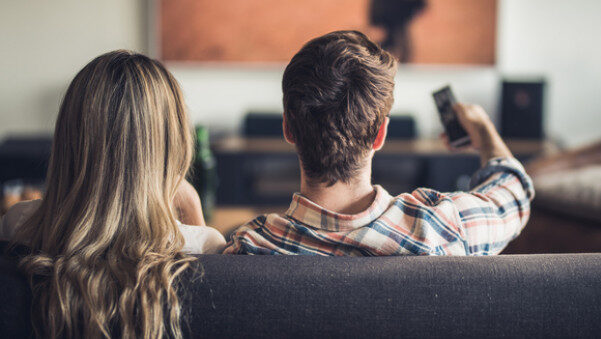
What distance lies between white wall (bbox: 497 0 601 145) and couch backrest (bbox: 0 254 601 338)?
3220 millimetres

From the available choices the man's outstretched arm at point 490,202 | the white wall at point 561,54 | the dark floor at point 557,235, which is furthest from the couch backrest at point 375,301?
the white wall at point 561,54

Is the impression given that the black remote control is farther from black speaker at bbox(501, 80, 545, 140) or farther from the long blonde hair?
black speaker at bbox(501, 80, 545, 140)

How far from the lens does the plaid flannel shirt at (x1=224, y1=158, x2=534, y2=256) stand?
33.1 inches

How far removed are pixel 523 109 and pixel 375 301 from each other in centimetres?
309

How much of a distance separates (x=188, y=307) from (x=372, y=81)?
429 mm

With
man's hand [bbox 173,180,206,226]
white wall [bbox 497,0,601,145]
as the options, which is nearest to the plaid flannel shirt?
man's hand [bbox 173,180,206,226]

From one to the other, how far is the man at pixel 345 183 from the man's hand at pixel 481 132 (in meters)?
0.26

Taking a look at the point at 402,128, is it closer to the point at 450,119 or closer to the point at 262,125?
the point at 262,125

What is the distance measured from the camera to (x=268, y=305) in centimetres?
72

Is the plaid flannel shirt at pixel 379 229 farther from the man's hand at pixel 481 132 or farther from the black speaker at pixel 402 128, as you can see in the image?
the black speaker at pixel 402 128

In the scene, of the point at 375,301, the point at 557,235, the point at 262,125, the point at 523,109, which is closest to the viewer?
the point at 375,301

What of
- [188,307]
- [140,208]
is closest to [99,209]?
[140,208]

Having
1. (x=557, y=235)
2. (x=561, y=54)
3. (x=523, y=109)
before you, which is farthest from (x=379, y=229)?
(x=561, y=54)

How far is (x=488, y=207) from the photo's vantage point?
3.14 ft
